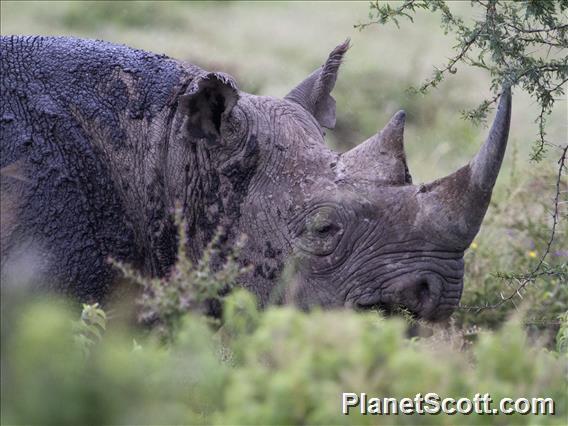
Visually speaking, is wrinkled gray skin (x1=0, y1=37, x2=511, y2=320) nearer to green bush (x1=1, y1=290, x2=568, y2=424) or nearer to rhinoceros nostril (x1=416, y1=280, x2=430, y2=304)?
rhinoceros nostril (x1=416, y1=280, x2=430, y2=304)

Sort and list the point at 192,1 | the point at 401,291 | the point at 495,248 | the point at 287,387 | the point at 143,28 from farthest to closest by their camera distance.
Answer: the point at 192,1
the point at 143,28
the point at 495,248
the point at 401,291
the point at 287,387

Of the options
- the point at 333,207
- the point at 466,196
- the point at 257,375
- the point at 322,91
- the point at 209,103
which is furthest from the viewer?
the point at 322,91

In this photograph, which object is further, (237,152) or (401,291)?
(237,152)

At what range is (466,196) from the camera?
5121 mm

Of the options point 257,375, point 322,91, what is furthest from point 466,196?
point 257,375

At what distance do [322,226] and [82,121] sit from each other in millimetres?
1336

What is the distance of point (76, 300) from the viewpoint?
16.9 ft

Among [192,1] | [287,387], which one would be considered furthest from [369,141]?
[192,1]

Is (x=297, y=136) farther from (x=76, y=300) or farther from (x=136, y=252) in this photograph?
(x=76, y=300)

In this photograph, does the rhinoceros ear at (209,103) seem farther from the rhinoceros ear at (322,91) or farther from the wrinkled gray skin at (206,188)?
the rhinoceros ear at (322,91)

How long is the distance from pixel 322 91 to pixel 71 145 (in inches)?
65.7

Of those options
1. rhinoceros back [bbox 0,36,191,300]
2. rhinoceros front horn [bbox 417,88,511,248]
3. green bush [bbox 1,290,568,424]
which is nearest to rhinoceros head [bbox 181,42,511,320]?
rhinoceros front horn [bbox 417,88,511,248]

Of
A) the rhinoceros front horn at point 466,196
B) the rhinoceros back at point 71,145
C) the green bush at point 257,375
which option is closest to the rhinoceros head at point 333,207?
the rhinoceros front horn at point 466,196

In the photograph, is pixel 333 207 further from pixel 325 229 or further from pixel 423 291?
pixel 423 291
